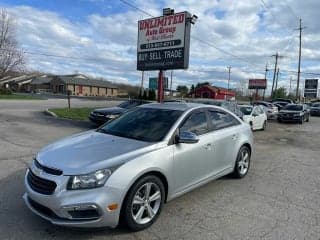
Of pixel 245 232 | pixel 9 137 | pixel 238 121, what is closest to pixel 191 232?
pixel 245 232

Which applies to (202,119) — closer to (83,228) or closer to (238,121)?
(238,121)

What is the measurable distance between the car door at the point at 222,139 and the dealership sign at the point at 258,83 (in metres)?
66.4

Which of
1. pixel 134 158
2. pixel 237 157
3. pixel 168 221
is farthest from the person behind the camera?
pixel 237 157

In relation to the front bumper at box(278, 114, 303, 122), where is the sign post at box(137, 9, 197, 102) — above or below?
above

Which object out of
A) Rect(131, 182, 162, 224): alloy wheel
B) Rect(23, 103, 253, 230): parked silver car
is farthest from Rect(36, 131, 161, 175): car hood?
Rect(131, 182, 162, 224): alloy wheel

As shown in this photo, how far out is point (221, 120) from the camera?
5.95m

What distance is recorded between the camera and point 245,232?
160 inches

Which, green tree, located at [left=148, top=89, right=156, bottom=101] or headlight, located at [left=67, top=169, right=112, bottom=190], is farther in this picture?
green tree, located at [left=148, top=89, right=156, bottom=101]

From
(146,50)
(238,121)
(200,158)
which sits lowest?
(200,158)

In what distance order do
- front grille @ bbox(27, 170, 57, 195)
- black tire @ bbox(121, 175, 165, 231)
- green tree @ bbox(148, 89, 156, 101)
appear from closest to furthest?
front grille @ bbox(27, 170, 57, 195), black tire @ bbox(121, 175, 165, 231), green tree @ bbox(148, 89, 156, 101)

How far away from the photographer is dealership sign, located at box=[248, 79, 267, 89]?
2721 inches

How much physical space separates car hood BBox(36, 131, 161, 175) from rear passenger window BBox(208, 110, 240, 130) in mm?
1687

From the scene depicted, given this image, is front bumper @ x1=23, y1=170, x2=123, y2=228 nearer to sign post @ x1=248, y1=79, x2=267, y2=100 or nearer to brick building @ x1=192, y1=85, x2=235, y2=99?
sign post @ x1=248, y1=79, x2=267, y2=100

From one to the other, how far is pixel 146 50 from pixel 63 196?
14885mm
